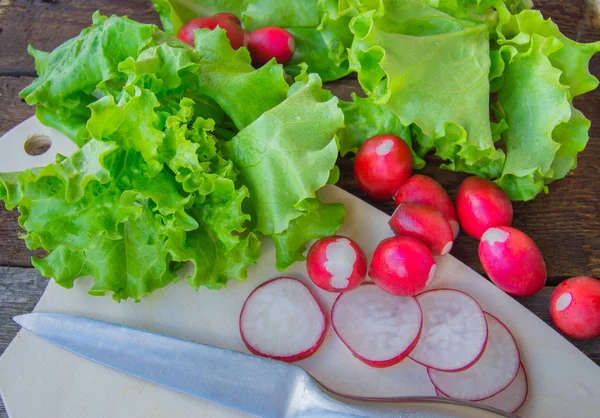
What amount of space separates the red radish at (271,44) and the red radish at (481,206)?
559 millimetres

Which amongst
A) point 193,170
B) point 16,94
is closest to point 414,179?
point 193,170

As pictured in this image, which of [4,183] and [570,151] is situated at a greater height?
[4,183]

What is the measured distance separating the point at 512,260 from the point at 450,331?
0.64 feet

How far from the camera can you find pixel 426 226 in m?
1.21

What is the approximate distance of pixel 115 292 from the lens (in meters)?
1.18

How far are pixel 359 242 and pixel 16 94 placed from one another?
3.31ft

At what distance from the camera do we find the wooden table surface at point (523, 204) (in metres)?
1.31

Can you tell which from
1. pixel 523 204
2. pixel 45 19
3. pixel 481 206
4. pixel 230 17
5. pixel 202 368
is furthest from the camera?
pixel 45 19

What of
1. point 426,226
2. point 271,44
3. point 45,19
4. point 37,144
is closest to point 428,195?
point 426,226

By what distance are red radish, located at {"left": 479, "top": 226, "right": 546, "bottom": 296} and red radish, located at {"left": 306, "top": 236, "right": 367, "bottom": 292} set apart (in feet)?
0.86

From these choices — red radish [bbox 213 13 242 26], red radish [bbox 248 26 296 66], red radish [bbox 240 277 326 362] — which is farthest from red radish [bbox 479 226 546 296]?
red radish [bbox 213 13 242 26]

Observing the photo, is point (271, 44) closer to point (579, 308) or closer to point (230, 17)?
point (230, 17)

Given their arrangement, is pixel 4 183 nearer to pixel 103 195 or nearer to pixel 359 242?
pixel 103 195

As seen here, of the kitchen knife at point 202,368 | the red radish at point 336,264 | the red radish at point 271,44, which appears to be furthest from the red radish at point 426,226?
the red radish at point 271,44
